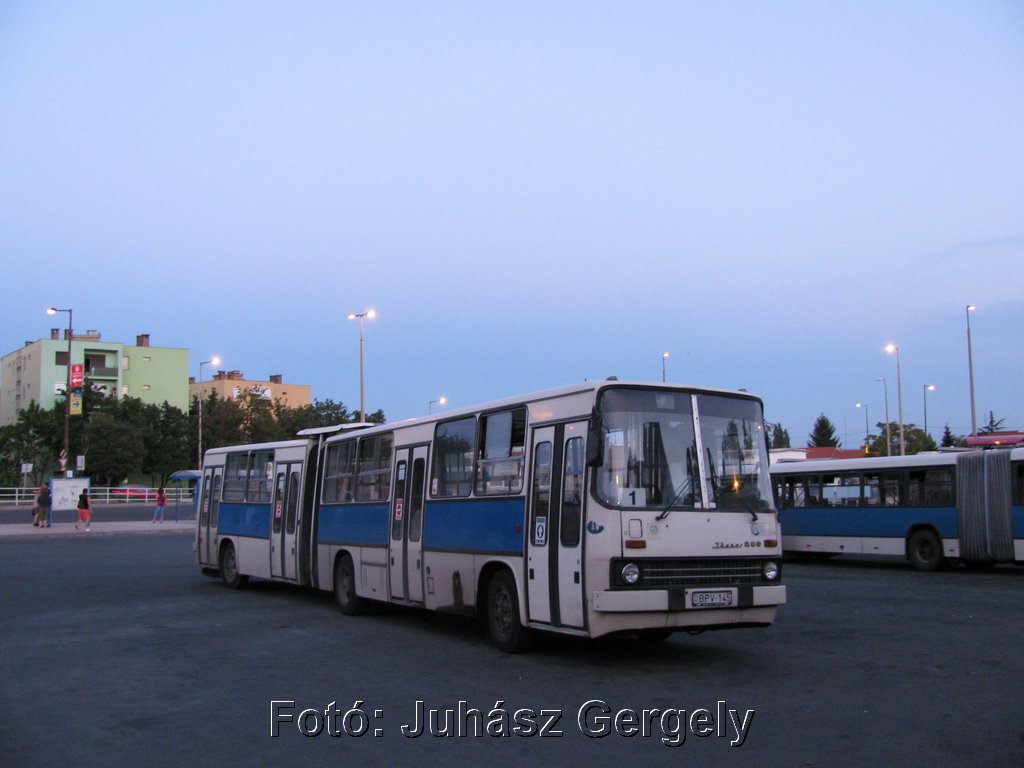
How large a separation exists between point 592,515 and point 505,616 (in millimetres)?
2261

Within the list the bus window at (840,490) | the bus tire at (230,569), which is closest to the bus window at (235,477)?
the bus tire at (230,569)

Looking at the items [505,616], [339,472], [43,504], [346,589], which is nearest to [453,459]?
[505,616]

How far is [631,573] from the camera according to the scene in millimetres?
10484

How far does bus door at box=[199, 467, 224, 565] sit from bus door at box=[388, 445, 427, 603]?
786 cm

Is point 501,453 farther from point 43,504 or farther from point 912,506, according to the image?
point 43,504

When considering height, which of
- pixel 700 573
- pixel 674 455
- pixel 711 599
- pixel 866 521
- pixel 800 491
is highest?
pixel 674 455

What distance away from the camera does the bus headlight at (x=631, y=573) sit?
10461 mm

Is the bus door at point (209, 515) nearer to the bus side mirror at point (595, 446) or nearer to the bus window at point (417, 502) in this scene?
the bus window at point (417, 502)

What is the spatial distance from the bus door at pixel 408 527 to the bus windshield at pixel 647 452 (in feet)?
14.2

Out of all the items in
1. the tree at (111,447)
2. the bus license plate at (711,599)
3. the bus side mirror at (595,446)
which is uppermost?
the tree at (111,447)

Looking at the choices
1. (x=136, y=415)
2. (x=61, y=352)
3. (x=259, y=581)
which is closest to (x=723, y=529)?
(x=259, y=581)

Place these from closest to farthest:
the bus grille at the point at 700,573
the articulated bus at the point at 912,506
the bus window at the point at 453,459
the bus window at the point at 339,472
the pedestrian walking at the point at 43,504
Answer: the bus grille at the point at 700,573 < the bus window at the point at 453,459 < the bus window at the point at 339,472 < the articulated bus at the point at 912,506 < the pedestrian walking at the point at 43,504

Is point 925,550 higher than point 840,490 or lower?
lower

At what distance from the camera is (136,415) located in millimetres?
85375
